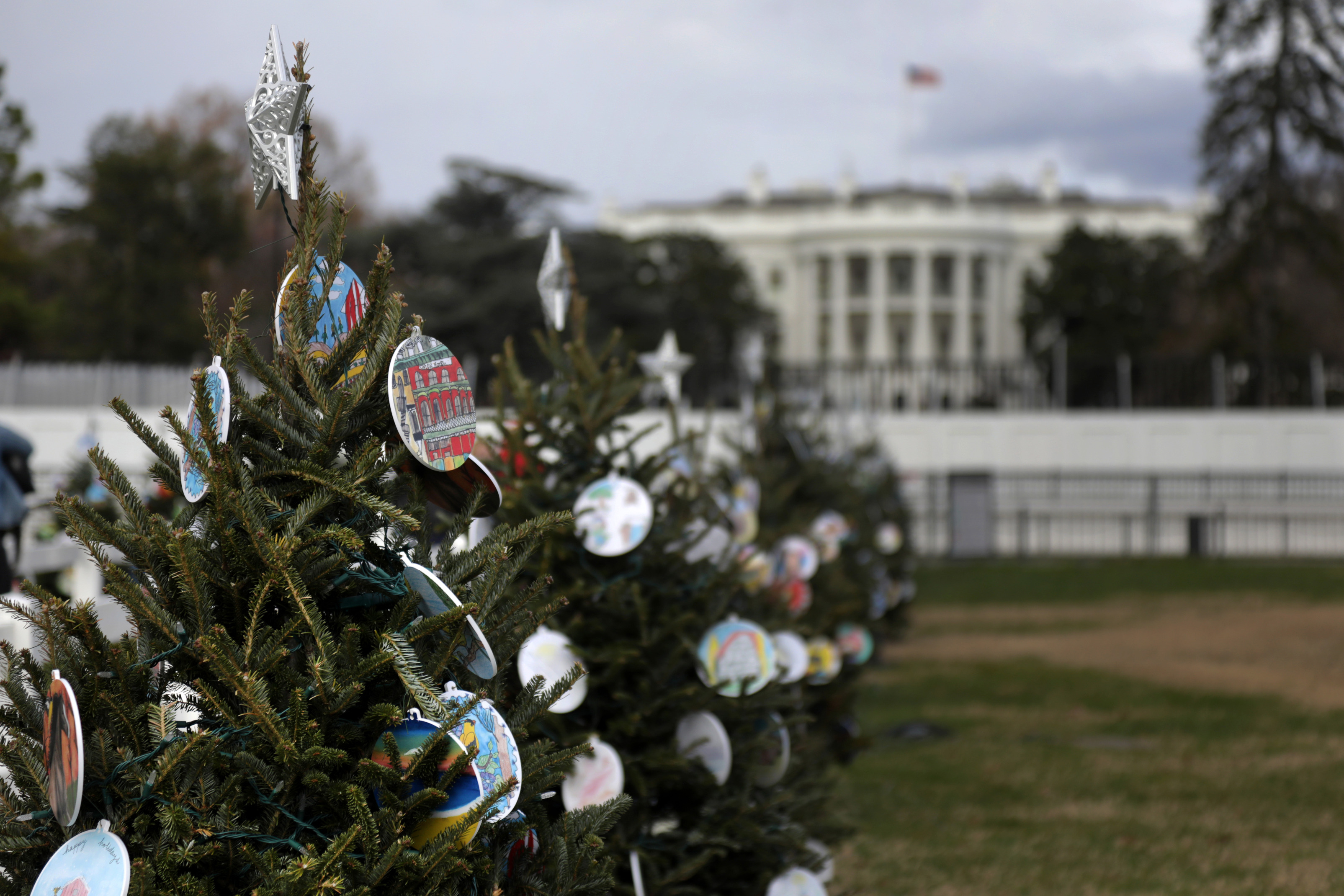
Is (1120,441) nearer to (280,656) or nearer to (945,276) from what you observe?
(280,656)

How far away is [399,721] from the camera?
2.29 meters

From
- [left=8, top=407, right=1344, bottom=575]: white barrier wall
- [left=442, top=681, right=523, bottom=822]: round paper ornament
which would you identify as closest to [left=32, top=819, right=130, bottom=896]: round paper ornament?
[left=442, top=681, right=523, bottom=822]: round paper ornament

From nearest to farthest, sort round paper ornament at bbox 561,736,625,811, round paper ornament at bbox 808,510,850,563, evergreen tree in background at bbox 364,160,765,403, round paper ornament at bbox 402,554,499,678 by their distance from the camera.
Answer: round paper ornament at bbox 402,554,499,678
round paper ornament at bbox 561,736,625,811
round paper ornament at bbox 808,510,850,563
evergreen tree in background at bbox 364,160,765,403

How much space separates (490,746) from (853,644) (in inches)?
300

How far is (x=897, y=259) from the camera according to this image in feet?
312

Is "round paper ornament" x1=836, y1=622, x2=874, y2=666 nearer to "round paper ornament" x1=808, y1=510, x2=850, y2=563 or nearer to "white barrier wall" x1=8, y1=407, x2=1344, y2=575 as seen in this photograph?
"round paper ornament" x1=808, y1=510, x2=850, y2=563

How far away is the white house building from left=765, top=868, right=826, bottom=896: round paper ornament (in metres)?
86.4

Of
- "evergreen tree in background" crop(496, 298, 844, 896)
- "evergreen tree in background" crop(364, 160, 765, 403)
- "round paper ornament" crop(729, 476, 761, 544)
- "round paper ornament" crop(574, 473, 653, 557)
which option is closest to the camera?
"evergreen tree in background" crop(496, 298, 844, 896)

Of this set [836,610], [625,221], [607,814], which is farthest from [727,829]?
[625,221]

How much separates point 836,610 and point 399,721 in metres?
6.20

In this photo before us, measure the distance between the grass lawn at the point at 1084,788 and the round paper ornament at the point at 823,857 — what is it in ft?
0.64

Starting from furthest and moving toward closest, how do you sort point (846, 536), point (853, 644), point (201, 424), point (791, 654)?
point (846, 536)
point (853, 644)
point (791, 654)
point (201, 424)

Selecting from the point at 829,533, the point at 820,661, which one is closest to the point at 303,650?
the point at 820,661

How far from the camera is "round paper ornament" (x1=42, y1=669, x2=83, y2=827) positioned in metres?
2.06
